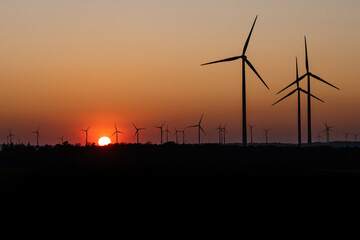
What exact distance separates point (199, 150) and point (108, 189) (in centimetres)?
6492

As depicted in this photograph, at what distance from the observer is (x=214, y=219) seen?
33.1 metres

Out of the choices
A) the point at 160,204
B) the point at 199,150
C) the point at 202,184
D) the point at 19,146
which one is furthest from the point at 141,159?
the point at 160,204

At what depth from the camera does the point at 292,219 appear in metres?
33.1

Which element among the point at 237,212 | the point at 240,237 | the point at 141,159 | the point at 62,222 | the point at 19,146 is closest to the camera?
the point at 240,237

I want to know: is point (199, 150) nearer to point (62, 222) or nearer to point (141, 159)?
point (141, 159)

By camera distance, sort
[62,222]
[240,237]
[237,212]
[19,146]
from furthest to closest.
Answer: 1. [19,146]
2. [237,212]
3. [62,222]
4. [240,237]

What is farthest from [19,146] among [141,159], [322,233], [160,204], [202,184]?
[322,233]

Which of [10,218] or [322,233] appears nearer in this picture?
[322,233]

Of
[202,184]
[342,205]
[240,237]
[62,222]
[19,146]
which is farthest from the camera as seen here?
[19,146]

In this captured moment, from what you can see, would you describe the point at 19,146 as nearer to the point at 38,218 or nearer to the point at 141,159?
the point at 141,159

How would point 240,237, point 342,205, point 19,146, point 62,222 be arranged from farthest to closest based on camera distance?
point 19,146
point 342,205
point 62,222
point 240,237

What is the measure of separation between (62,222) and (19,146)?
10778 centimetres

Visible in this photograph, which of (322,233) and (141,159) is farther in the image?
(141,159)

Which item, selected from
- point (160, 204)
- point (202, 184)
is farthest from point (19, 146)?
point (160, 204)
